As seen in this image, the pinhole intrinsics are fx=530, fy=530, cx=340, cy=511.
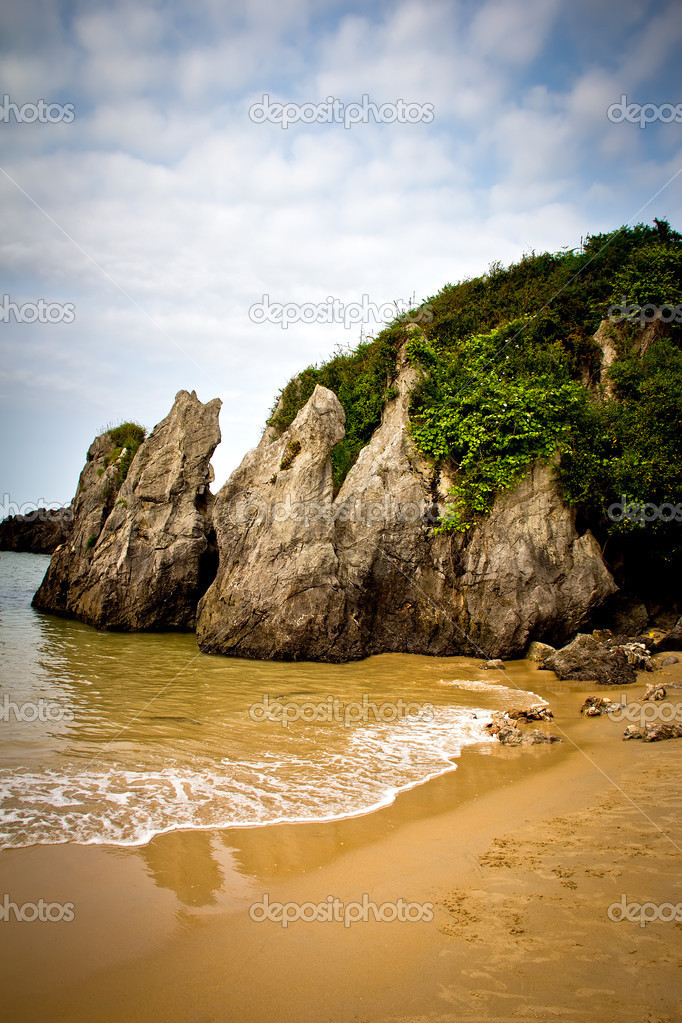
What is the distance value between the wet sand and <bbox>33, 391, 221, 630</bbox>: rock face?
1280 centimetres

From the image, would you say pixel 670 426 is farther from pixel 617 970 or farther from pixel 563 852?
pixel 617 970

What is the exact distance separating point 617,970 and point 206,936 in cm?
223

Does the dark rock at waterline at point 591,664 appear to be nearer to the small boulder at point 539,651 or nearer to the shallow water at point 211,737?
the small boulder at point 539,651

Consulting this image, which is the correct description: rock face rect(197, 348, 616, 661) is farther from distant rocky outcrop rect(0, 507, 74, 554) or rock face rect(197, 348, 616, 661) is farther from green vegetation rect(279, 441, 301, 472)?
distant rocky outcrop rect(0, 507, 74, 554)

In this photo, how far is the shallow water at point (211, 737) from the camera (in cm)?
485

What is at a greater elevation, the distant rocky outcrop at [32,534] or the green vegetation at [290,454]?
the green vegetation at [290,454]

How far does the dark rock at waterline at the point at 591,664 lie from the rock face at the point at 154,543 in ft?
35.9

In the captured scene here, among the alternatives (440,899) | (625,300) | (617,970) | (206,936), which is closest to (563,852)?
(440,899)

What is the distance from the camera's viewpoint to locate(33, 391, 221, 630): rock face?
16.4m

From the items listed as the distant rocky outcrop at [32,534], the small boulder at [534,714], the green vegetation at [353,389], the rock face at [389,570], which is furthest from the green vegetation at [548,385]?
the distant rocky outcrop at [32,534]

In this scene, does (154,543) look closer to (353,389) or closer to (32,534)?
(353,389)

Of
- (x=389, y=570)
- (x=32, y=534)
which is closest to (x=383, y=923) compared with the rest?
(x=389, y=570)

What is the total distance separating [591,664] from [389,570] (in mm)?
5038

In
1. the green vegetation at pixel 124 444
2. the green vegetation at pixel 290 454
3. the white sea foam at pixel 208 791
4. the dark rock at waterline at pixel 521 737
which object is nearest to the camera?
the white sea foam at pixel 208 791
